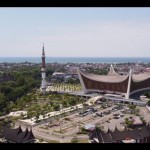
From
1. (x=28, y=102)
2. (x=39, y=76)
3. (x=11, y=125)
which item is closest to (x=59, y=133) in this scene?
(x=11, y=125)

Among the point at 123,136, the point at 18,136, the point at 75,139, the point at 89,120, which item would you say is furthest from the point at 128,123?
the point at 18,136

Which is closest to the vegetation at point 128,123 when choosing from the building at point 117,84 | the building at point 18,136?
the building at point 18,136

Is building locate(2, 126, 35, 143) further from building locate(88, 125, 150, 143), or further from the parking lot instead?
building locate(88, 125, 150, 143)

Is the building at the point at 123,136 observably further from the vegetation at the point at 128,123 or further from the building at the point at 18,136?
the building at the point at 18,136

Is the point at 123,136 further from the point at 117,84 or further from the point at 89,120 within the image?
the point at 117,84

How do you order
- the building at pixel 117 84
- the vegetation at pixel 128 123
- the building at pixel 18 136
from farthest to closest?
the building at pixel 117 84 → the vegetation at pixel 128 123 → the building at pixel 18 136

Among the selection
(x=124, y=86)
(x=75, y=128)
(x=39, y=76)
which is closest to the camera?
(x=75, y=128)
